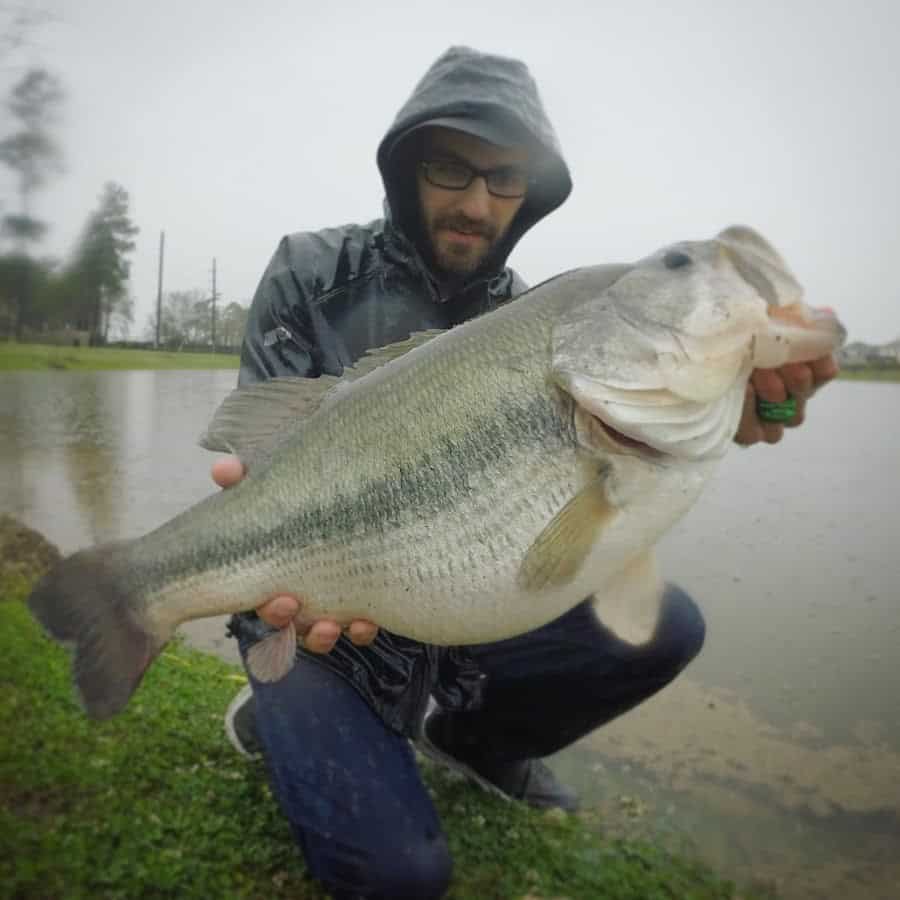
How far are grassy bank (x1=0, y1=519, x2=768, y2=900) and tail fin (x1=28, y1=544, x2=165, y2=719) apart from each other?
43 cm

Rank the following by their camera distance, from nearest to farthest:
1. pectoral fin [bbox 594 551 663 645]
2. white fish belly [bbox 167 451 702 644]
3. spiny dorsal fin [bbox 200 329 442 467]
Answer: white fish belly [bbox 167 451 702 644]
pectoral fin [bbox 594 551 663 645]
spiny dorsal fin [bbox 200 329 442 467]

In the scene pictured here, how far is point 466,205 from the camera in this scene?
124 inches

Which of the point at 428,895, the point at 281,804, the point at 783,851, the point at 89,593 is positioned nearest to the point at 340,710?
the point at 281,804

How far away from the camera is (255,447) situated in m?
2.26

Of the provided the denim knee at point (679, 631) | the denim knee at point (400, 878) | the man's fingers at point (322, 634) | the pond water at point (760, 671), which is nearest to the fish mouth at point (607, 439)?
the man's fingers at point (322, 634)

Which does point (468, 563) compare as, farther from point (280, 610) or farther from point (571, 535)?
point (280, 610)

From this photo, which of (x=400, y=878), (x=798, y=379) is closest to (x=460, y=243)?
(x=798, y=379)

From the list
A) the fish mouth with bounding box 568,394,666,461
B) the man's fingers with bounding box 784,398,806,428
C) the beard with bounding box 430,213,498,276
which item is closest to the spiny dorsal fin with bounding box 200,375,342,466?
the fish mouth with bounding box 568,394,666,461

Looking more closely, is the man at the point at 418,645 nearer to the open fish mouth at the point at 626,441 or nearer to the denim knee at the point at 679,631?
the denim knee at the point at 679,631

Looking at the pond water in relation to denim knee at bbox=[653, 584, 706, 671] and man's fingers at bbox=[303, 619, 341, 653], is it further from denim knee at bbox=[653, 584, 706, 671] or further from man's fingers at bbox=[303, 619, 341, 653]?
man's fingers at bbox=[303, 619, 341, 653]

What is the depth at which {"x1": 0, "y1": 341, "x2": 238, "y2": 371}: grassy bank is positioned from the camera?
1596 cm

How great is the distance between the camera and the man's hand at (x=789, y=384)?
177cm

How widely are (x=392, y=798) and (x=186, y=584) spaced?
3.30 ft

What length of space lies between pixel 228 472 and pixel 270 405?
10.5 inches
